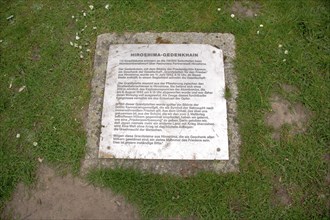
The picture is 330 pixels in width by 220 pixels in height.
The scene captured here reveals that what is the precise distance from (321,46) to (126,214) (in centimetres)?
267

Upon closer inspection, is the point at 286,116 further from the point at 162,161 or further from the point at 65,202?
the point at 65,202

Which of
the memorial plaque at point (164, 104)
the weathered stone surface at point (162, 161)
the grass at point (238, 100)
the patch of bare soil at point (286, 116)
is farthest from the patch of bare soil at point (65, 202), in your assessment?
the patch of bare soil at point (286, 116)

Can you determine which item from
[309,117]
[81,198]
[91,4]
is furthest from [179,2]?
[81,198]

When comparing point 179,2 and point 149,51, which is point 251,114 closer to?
point 149,51

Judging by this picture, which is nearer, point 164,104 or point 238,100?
point 164,104

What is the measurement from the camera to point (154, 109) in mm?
3021

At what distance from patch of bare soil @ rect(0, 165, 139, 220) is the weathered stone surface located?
214 millimetres

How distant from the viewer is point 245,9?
3.63 m

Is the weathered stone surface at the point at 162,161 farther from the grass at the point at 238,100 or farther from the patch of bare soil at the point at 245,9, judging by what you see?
the patch of bare soil at the point at 245,9

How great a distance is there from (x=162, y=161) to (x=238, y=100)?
0.97 meters

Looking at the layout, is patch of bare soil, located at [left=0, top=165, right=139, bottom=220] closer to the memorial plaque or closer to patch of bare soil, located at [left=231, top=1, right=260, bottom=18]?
the memorial plaque

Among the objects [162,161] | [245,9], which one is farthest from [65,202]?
[245,9]

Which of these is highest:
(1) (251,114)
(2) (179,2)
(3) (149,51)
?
(2) (179,2)

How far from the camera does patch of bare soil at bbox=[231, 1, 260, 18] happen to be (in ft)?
11.8
